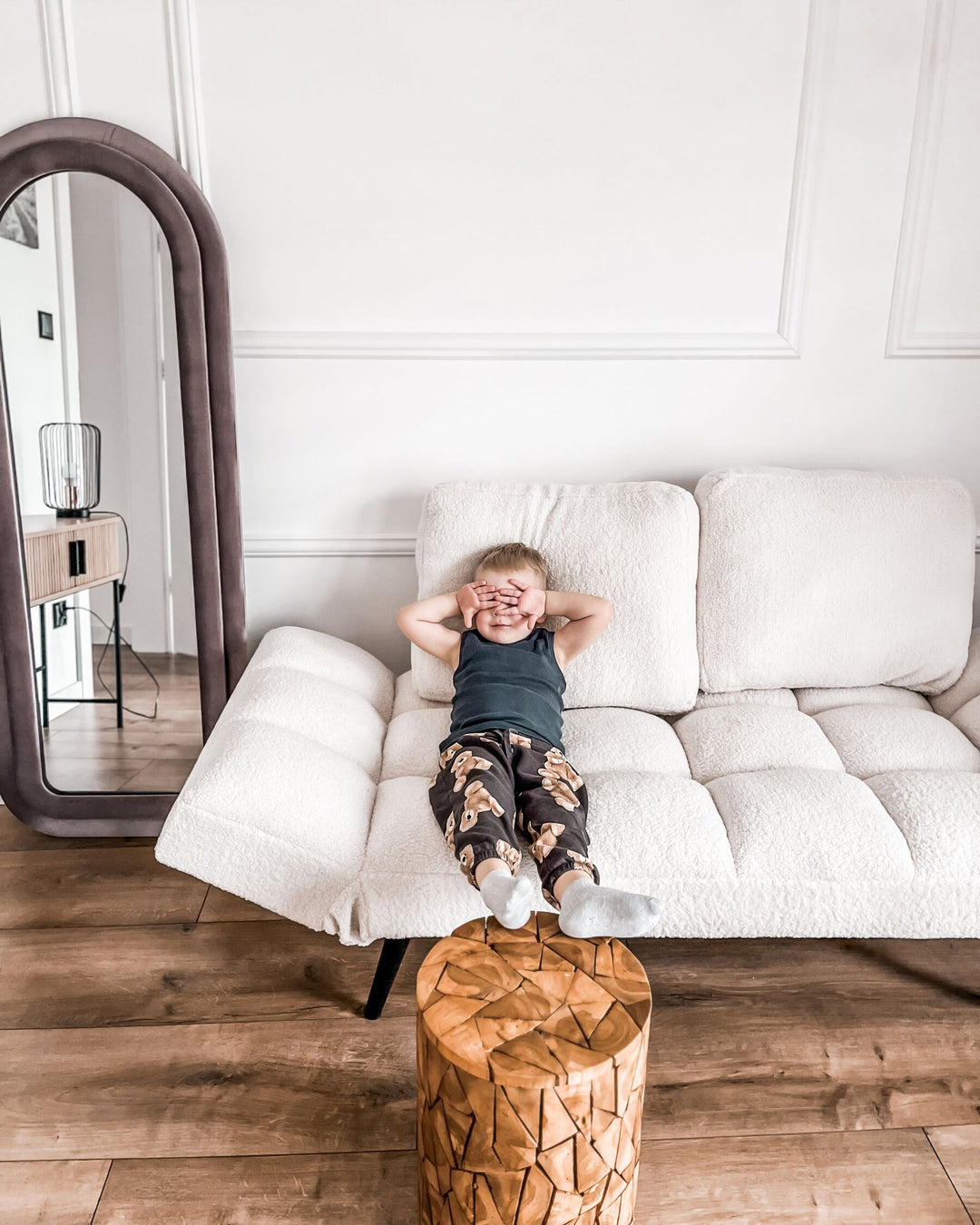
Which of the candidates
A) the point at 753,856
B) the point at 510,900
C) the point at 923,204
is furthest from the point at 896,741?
the point at 923,204

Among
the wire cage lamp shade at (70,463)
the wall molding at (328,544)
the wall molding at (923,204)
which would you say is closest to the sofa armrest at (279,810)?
the wall molding at (328,544)

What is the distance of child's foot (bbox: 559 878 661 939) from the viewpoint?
1.11m

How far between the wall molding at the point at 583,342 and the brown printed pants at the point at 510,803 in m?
0.95

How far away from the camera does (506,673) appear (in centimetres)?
166

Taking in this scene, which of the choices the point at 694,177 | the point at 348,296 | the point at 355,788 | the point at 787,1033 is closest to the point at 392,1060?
the point at 355,788

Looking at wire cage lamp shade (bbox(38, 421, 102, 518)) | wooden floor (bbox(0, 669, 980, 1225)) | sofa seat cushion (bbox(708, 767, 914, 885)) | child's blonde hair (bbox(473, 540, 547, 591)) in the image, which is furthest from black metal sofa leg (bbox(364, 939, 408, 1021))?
wire cage lamp shade (bbox(38, 421, 102, 518))

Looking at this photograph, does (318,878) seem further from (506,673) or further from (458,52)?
(458,52)

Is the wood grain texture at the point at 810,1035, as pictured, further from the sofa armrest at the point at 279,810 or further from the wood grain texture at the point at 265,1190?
the sofa armrest at the point at 279,810

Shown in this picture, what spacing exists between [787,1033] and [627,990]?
0.58 m

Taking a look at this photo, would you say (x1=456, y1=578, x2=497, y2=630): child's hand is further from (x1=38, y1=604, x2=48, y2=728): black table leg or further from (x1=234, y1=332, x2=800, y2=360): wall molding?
(x1=38, y1=604, x2=48, y2=728): black table leg

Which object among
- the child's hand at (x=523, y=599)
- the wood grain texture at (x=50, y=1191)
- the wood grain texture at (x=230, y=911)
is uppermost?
the child's hand at (x=523, y=599)

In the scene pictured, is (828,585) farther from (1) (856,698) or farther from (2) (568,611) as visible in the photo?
(2) (568,611)

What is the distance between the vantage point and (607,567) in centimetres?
180

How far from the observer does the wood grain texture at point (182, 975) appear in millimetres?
1449
